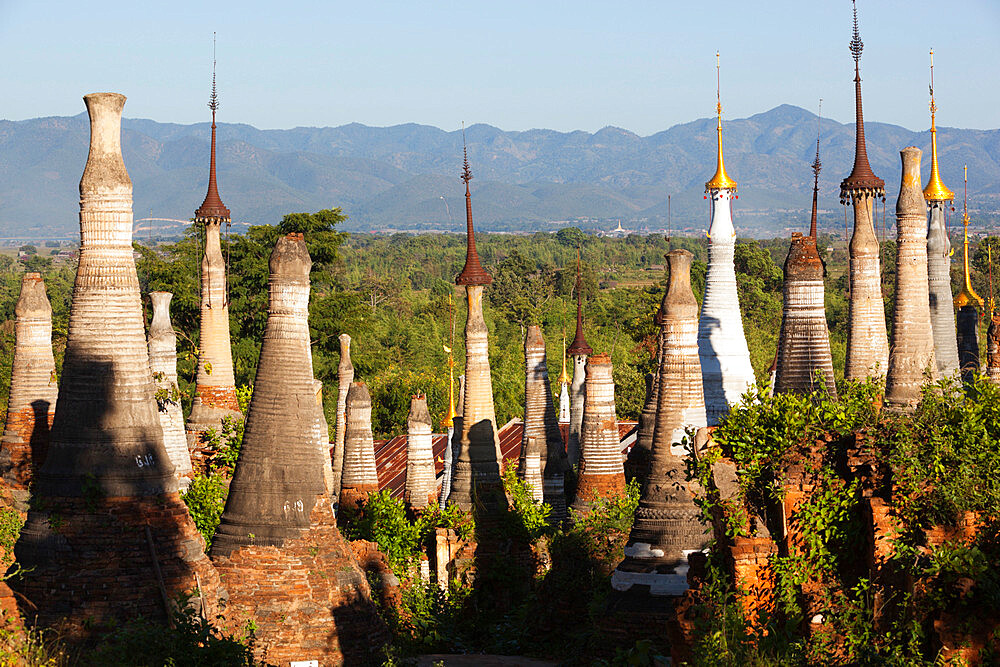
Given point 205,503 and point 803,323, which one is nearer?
point 803,323

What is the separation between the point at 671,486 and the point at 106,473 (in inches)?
296

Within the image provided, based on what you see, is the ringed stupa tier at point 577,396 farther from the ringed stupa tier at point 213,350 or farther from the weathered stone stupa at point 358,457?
the ringed stupa tier at point 213,350

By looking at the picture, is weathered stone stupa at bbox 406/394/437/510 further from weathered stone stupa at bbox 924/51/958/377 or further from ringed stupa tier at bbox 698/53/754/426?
weathered stone stupa at bbox 924/51/958/377

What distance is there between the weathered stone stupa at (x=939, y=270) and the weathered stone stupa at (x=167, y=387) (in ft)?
47.0

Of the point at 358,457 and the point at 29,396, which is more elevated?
the point at 29,396

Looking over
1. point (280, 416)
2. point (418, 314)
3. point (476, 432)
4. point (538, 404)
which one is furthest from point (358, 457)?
point (418, 314)

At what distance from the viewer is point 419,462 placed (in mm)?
28312

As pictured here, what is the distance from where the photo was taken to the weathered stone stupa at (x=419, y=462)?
1099 inches

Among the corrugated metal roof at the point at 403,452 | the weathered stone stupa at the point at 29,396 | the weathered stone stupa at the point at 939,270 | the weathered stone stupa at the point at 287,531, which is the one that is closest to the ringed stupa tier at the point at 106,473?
the weathered stone stupa at the point at 287,531

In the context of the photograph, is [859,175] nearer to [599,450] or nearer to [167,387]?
[599,450]

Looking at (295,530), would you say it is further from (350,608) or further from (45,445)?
(45,445)

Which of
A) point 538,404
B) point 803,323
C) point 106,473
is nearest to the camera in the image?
point 106,473

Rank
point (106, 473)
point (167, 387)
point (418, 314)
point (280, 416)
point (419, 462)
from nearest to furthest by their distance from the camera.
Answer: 1. point (106, 473)
2. point (280, 416)
3. point (167, 387)
4. point (419, 462)
5. point (418, 314)

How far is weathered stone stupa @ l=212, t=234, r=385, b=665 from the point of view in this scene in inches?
672
